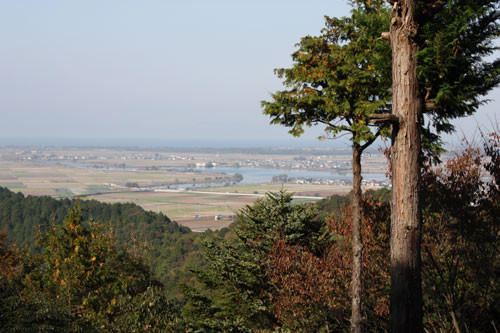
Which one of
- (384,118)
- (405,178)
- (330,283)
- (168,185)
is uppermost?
(384,118)

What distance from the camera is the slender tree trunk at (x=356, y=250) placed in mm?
8961

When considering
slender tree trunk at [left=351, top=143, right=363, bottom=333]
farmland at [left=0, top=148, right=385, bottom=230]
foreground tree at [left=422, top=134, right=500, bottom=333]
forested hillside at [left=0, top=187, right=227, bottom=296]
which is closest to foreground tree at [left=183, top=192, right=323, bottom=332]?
slender tree trunk at [left=351, top=143, right=363, bottom=333]

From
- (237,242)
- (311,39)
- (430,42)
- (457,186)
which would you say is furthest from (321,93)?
(237,242)

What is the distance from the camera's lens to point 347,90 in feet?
31.0

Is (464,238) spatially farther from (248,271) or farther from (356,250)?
(248,271)

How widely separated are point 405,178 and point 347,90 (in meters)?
4.58

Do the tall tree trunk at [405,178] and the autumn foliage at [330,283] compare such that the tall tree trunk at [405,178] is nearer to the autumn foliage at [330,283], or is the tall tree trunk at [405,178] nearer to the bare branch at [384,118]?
the bare branch at [384,118]

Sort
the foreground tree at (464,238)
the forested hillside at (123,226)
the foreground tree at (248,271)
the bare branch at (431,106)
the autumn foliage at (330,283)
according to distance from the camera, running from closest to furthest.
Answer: the bare branch at (431,106) → the foreground tree at (464,238) → the autumn foliage at (330,283) → the foreground tree at (248,271) → the forested hillside at (123,226)

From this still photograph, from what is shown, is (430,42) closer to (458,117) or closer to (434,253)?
(458,117)

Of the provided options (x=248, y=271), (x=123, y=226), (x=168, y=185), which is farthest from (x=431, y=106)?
(x=168, y=185)

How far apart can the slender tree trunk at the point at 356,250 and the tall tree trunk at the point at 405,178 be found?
4038 mm

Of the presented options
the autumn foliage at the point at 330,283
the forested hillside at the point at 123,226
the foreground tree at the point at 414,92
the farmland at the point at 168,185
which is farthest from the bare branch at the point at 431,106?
the farmland at the point at 168,185

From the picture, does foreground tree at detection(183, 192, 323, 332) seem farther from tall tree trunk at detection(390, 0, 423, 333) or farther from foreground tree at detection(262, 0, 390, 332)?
tall tree trunk at detection(390, 0, 423, 333)

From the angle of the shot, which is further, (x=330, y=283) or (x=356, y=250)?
(x=330, y=283)
